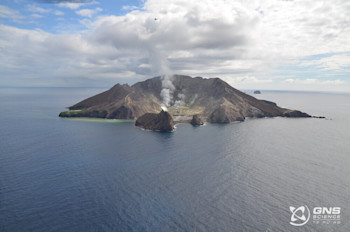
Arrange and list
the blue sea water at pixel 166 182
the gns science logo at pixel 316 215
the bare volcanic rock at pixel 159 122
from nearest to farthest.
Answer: the blue sea water at pixel 166 182, the gns science logo at pixel 316 215, the bare volcanic rock at pixel 159 122

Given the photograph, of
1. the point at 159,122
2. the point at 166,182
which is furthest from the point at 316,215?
the point at 159,122

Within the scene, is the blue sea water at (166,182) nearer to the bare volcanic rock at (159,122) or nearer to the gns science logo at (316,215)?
the gns science logo at (316,215)

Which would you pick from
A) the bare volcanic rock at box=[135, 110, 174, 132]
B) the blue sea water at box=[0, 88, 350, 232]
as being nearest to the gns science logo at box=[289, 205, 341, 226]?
the blue sea water at box=[0, 88, 350, 232]

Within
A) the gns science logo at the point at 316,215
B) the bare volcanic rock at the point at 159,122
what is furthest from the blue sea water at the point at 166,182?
the bare volcanic rock at the point at 159,122

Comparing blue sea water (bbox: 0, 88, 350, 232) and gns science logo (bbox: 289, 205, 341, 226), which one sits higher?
blue sea water (bbox: 0, 88, 350, 232)

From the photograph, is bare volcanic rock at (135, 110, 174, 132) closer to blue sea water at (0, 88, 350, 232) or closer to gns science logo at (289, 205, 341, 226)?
blue sea water at (0, 88, 350, 232)

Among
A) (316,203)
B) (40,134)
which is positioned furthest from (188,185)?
(40,134)
